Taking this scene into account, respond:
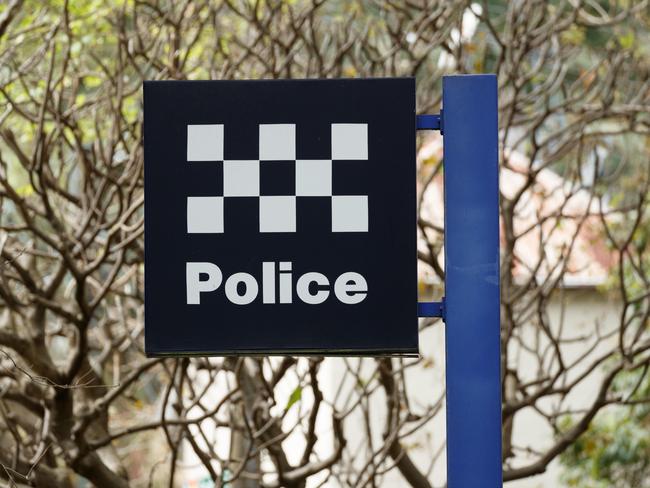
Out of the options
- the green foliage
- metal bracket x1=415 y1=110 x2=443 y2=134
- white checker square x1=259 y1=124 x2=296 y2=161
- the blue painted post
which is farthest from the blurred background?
the green foliage

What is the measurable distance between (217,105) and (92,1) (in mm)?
5625

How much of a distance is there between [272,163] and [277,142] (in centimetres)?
7

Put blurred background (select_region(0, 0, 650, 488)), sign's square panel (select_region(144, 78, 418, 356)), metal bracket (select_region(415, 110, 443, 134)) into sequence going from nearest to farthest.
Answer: sign's square panel (select_region(144, 78, 418, 356)), metal bracket (select_region(415, 110, 443, 134)), blurred background (select_region(0, 0, 650, 488))

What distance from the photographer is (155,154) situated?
3357 millimetres

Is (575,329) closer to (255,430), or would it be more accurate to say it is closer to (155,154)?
(255,430)

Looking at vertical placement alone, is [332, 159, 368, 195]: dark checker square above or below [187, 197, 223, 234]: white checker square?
above

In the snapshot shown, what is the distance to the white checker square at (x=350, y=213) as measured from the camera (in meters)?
3.31

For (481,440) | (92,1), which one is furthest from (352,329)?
(92,1)

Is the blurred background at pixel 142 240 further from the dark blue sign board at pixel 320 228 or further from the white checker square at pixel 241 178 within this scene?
the white checker square at pixel 241 178

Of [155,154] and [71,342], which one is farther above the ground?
[155,154]

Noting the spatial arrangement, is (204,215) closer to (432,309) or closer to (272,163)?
(272,163)

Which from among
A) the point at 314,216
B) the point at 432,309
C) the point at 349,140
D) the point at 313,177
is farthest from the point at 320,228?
the point at 432,309

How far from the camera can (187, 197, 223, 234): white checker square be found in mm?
3320

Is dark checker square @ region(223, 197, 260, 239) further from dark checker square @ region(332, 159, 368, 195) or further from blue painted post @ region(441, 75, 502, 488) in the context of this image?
blue painted post @ region(441, 75, 502, 488)
